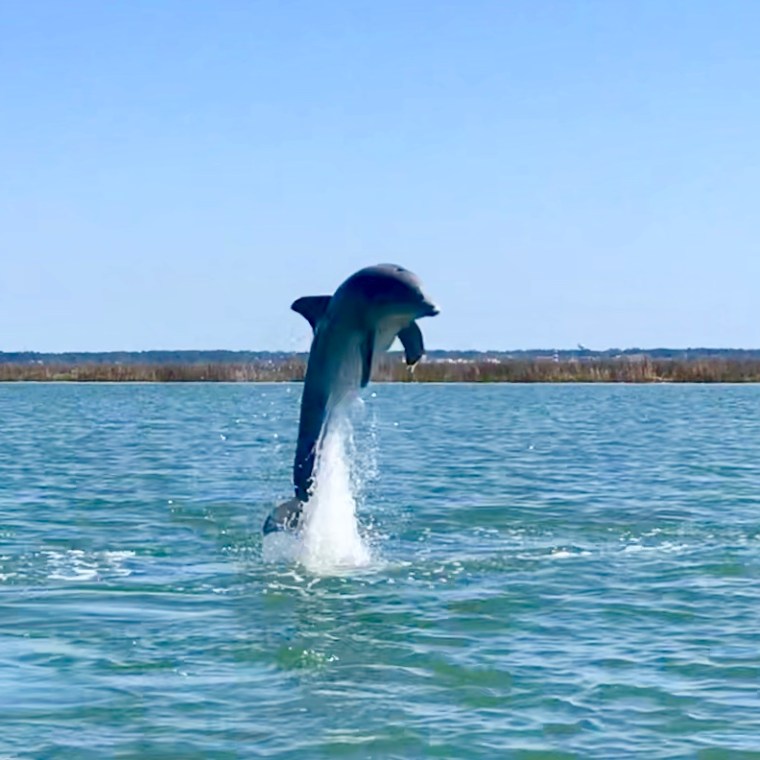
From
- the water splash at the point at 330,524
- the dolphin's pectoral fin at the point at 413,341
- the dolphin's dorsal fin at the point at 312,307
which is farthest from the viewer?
the water splash at the point at 330,524

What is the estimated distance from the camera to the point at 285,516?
19.8 m

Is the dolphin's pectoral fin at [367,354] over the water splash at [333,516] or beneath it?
over

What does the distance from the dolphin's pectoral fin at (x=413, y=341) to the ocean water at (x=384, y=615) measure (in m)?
2.34

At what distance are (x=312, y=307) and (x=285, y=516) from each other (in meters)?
2.42

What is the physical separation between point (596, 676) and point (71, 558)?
31.1 feet

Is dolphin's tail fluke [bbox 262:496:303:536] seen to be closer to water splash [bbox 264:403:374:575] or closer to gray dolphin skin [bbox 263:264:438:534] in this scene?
gray dolphin skin [bbox 263:264:438:534]

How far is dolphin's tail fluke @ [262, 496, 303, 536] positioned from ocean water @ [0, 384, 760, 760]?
0.65 m

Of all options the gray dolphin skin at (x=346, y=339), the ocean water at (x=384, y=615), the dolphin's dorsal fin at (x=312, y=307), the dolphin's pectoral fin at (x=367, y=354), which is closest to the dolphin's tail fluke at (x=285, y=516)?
the gray dolphin skin at (x=346, y=339)

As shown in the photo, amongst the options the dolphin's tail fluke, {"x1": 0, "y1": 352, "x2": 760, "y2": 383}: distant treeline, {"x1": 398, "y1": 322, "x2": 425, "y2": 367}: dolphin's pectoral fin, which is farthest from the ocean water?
{"x1": 0, "y1": 352, "x2": 760, "y2": 383}: distant treeline

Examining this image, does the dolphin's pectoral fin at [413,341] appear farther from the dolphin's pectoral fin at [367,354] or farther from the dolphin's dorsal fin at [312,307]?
the dolphin's dorsal fin at [312,307]

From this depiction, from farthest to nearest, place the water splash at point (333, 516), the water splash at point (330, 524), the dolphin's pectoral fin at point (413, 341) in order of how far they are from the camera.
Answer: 1. the water splash at point (333, 516)
2. the water splash at point (330, 524)
3. the dolphin's pectoral fin at point (413, 341)

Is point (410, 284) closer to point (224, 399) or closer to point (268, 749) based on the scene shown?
point (268, 749)

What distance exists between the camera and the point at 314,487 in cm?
2067

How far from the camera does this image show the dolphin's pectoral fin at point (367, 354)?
63.0 ft
